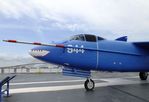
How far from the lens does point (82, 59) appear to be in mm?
10562

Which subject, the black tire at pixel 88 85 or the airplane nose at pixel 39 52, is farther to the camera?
the black tire at pixel 88 85

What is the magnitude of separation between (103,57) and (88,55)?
82 centimetres

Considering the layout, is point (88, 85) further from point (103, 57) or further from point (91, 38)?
point (91, 38)

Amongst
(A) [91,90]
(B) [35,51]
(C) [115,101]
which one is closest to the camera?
(C) [115,101]

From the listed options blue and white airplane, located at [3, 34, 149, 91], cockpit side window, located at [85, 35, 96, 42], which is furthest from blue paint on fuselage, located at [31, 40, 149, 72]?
cockpit side window, located at [85, 35, 96, 42]

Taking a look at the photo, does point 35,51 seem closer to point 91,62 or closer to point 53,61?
point 53,61

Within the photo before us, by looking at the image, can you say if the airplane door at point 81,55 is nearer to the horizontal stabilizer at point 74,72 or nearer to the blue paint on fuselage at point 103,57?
the blue paint on fuselage at point 103,57

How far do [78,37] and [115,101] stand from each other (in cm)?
379

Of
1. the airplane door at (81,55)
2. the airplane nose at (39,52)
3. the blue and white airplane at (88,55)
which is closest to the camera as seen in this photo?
the airplane nose at (39,52)

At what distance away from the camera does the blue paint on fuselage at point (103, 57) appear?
10172 mm

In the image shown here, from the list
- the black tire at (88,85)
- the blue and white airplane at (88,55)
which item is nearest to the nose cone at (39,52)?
the blue and white airplane at (88,55)

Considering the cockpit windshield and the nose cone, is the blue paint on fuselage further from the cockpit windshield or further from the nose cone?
the cockpit windshield

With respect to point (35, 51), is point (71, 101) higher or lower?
lower

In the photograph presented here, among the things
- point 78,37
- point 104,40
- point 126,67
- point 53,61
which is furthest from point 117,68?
point 53,61
